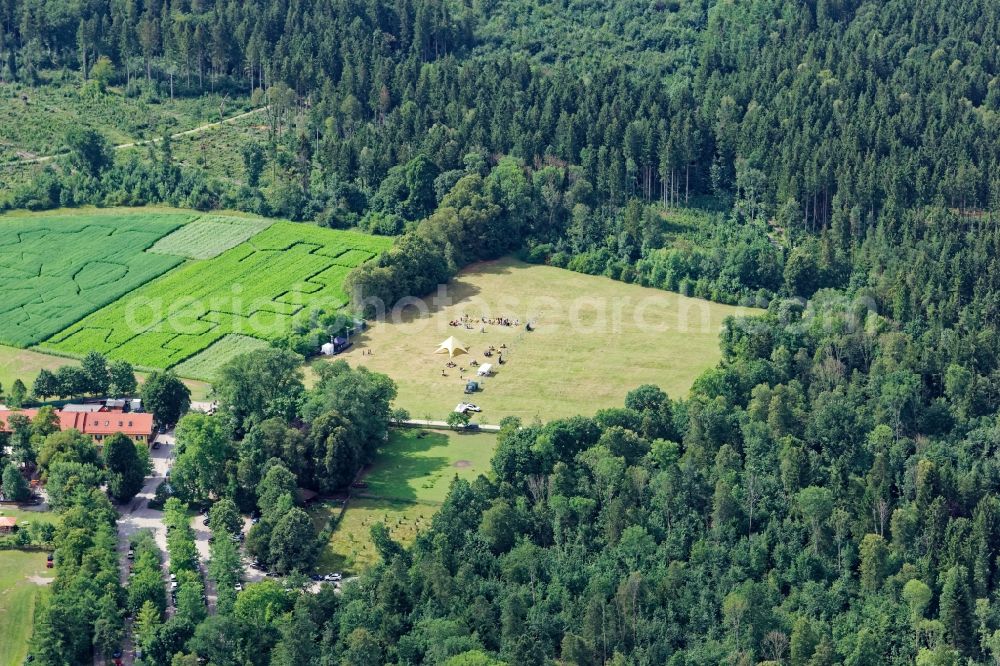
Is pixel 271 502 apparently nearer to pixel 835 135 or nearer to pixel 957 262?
pixel 957 262

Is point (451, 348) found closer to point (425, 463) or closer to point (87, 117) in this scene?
point (425, 463)

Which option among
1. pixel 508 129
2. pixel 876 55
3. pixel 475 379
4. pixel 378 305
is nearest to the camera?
pixel 475 379

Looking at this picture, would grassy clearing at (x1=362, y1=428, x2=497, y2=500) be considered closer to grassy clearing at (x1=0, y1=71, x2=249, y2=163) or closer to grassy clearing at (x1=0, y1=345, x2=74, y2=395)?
grassy clearing at (x1=0, y1=345, x2=74, y2=395)

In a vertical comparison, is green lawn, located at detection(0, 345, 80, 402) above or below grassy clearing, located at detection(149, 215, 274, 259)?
below

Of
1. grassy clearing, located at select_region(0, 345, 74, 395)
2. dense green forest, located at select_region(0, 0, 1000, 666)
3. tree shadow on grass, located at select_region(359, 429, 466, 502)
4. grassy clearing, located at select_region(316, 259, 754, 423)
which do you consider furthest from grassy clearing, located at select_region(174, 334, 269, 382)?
tree shadow on grass, located at select_region(359, 429, 466, 502)

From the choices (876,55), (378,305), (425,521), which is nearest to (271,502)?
(425,521)

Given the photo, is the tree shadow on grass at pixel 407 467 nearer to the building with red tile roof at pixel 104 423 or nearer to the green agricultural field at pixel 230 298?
the building with red tile roof at pixel 104 423
